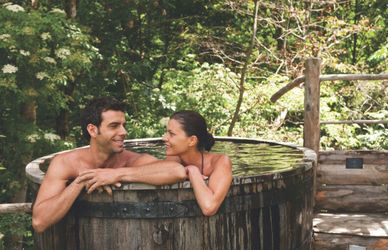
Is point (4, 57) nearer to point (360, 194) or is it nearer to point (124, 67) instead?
point (124, 67)

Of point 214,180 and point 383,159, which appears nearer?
point 214,180

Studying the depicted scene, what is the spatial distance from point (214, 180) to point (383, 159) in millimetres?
3407

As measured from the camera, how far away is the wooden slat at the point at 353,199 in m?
5.35

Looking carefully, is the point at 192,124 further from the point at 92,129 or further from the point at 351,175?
→ the point at 351,175

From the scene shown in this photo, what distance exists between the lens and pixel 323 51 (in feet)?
31.1

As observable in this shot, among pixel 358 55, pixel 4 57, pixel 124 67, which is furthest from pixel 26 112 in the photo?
pixel 358 55

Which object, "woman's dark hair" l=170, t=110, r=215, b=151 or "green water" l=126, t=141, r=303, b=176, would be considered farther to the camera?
"green water" l=126, t=141, r=303, b=176

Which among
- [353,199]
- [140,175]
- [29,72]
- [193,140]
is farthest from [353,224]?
[29,72]

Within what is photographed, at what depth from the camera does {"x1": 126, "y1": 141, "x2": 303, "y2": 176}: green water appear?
12.1 ft

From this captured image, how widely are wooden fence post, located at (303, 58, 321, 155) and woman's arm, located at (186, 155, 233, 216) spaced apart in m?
2.98

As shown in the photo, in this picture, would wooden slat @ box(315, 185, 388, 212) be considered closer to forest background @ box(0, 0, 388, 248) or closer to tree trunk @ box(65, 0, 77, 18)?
forest background @ box(0, 0, 388, 248)

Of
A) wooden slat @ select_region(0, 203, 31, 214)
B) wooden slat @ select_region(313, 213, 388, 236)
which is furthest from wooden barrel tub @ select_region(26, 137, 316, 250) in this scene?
wooden slat @ select_region(313, 213, 388, 236)

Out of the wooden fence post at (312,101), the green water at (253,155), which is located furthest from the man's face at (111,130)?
the wooden fence post at (312,101)

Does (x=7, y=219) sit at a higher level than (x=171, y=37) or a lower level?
lower
